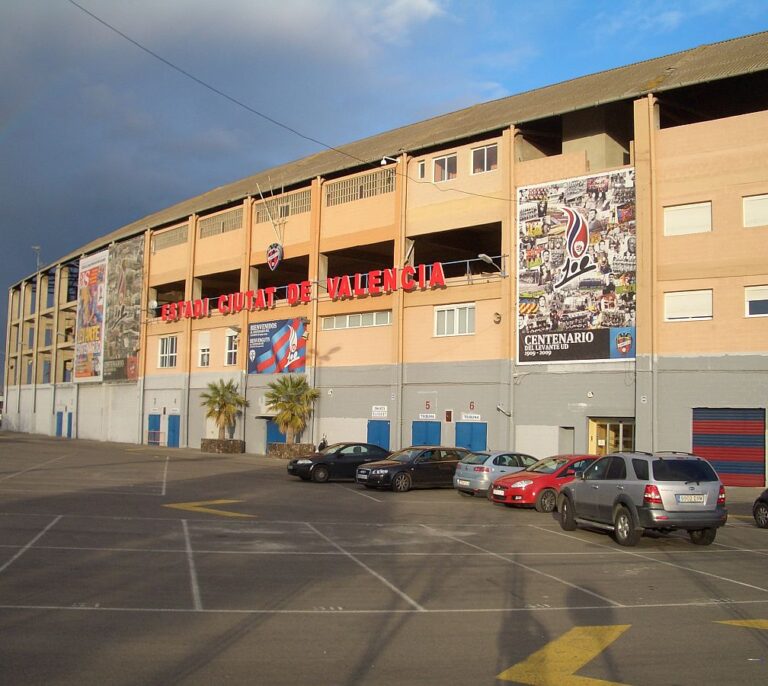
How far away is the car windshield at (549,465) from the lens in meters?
22.0

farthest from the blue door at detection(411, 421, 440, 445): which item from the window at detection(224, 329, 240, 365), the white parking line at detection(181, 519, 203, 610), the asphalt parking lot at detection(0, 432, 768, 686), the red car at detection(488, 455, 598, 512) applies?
the white parking line at detection(181, 519, 203, 610)

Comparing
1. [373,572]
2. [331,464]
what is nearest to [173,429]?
[331,464]

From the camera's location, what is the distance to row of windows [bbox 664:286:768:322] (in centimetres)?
2880

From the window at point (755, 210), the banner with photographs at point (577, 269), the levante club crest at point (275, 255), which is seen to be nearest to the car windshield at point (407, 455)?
the banner with photographs at point (577, 269)

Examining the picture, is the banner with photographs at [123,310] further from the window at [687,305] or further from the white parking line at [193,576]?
the white parking line at [193,576]

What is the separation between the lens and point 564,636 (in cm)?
882

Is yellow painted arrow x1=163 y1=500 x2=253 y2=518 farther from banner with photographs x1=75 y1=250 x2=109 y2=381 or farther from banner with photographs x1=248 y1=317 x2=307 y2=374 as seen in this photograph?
banner with photographs x1=75 y1=250 x2=109 y2=381

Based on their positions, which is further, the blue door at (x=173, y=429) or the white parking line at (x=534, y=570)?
the blue door at (x=173, y=429)

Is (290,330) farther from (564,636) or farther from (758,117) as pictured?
(564,636)

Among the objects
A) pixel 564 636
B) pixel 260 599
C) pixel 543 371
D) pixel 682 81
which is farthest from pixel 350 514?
pixel 682 81

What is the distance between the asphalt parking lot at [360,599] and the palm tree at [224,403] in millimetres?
27095

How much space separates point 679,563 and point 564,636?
237 inches

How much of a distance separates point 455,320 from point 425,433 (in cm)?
523

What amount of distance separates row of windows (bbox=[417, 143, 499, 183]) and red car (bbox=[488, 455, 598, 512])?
17.8m
